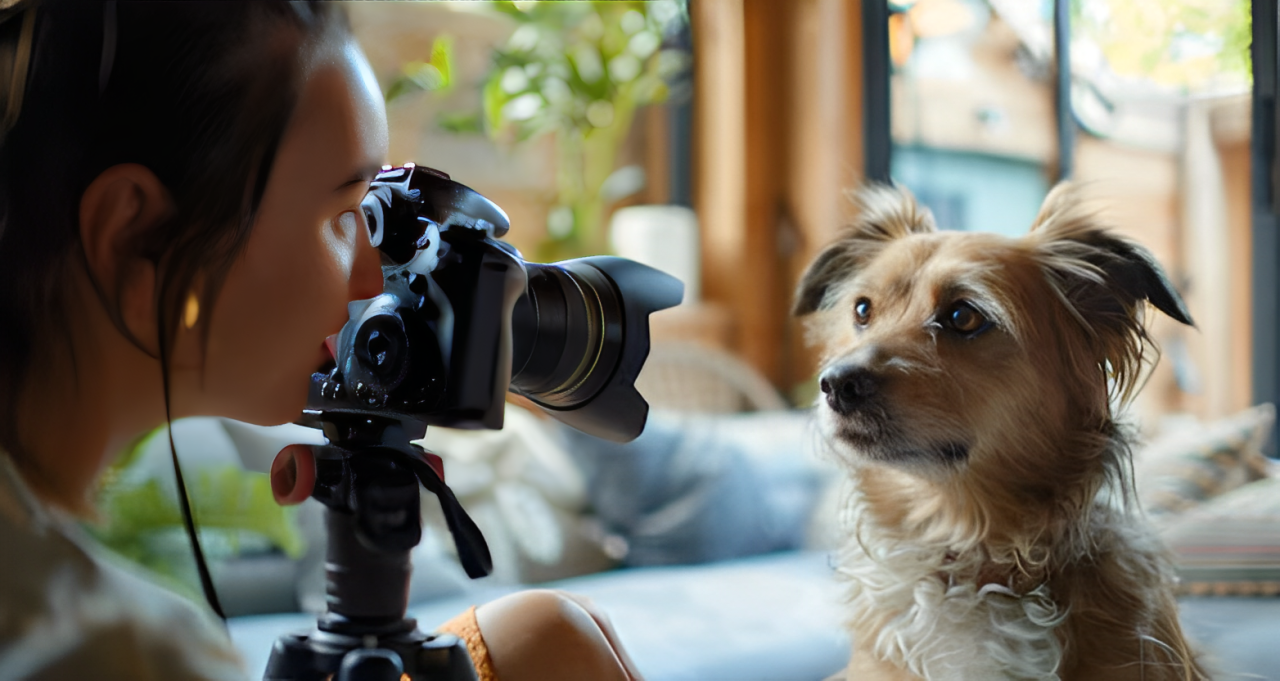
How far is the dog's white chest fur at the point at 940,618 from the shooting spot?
637mm

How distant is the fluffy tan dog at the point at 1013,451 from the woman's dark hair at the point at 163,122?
422mm

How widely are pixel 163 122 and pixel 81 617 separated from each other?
24cm

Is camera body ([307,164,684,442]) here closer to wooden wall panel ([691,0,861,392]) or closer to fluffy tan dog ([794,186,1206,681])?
fluffy tan dog ([794,186,1206,681])

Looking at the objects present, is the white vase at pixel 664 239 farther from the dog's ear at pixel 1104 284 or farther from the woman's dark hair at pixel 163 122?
the woman's dark hair at pixel 163 122

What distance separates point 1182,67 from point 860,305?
305mm

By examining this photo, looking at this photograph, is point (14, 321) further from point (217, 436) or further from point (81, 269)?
point (217, 436)

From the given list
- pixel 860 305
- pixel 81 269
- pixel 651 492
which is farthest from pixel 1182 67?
pixel 651 492

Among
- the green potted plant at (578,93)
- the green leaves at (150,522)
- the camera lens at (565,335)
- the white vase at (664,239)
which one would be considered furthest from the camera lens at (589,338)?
the green potted plant at (578,93)

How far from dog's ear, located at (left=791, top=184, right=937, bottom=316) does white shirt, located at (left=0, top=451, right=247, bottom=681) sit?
540 millimetres

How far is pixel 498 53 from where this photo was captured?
69.0 inches

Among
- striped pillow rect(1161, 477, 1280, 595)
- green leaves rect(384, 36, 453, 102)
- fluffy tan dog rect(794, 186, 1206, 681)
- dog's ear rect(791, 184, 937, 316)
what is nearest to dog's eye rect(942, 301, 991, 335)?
fluffy tan dog rect(794, 186, 1206, 681)

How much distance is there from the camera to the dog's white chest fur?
637 mm

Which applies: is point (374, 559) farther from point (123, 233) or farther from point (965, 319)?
point (965, 319)

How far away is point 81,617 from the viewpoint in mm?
434
